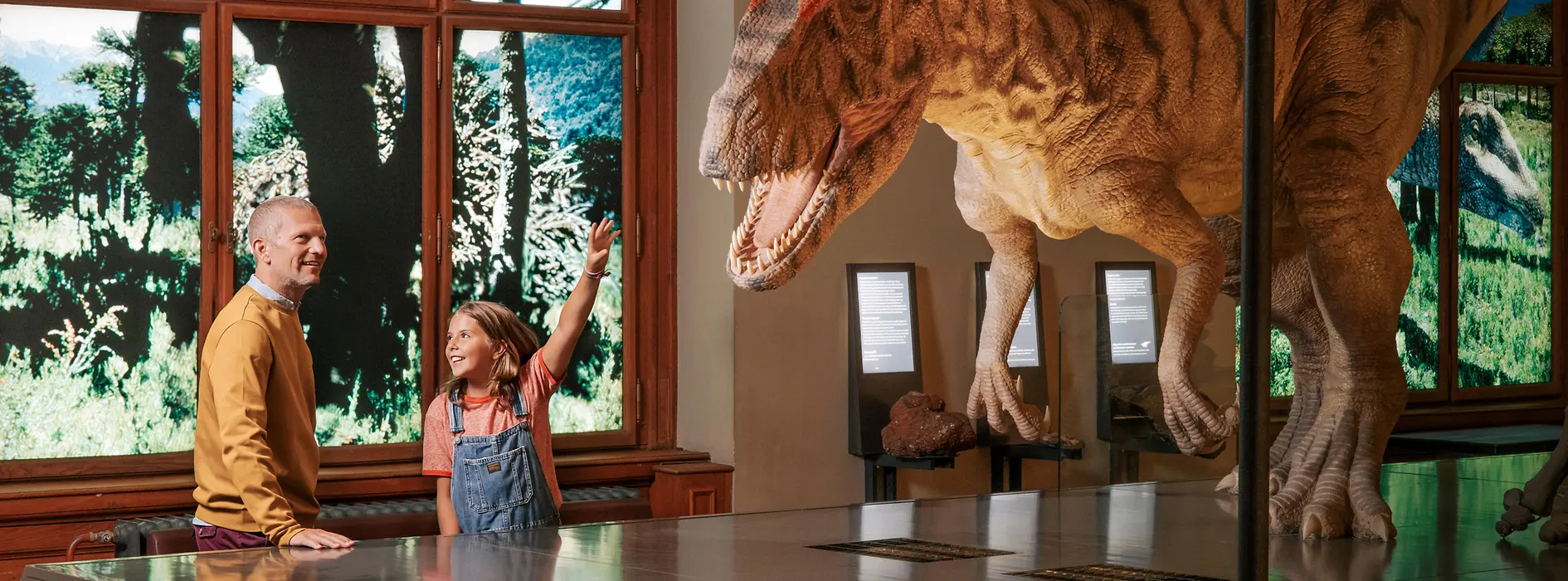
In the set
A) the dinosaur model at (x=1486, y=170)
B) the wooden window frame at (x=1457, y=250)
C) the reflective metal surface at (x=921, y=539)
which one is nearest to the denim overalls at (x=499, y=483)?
the reflective metal surface at (x=921, y=539)

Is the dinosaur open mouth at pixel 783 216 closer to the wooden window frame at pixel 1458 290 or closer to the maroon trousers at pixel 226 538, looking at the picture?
the maroon trousers at pixel 226 538

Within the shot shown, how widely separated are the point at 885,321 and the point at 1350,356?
267 cm

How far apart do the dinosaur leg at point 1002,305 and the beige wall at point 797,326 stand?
2.34 metres

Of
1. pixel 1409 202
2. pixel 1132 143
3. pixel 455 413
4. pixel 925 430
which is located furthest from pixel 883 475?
pixel 1132 143

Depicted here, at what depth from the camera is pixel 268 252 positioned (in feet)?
9.23

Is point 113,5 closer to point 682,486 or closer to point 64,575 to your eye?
point 682,486

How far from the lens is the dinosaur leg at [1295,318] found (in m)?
2.66

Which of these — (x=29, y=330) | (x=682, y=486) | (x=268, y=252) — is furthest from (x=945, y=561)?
(x=29, y=330)

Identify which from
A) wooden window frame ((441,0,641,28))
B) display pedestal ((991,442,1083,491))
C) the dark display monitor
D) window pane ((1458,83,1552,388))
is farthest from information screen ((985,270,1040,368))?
window pane ((1458,83,1552,388))

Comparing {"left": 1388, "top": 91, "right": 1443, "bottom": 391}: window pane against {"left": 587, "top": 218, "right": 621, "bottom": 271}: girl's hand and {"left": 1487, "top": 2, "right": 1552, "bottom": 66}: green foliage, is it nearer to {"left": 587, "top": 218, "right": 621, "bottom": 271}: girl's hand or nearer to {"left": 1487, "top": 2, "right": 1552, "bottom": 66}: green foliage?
{"left": 1487, "top": 2, "right": 1552, "bottom": 66}: green foliage

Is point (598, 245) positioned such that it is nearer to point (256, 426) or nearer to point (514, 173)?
point (256, 426)

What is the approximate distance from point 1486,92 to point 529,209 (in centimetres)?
396

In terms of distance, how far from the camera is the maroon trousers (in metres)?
2.72

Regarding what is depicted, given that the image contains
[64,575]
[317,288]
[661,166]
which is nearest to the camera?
[64,575]
